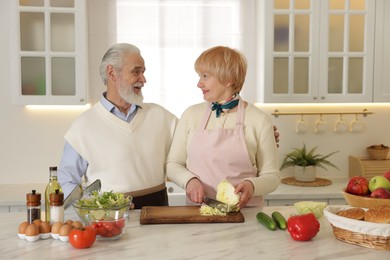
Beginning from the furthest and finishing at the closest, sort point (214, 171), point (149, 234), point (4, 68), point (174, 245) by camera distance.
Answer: point (4, 68)
point (214, 171)
point (149, 234)
point (174, 245)

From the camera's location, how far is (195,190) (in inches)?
86.7

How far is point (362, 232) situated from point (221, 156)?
84 centimetres

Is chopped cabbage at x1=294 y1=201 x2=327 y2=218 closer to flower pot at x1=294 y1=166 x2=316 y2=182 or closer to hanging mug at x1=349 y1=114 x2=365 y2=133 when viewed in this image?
flower pot at x1=294 y1=166 x2=316 y2=182

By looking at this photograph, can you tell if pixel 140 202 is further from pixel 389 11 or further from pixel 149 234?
pixel 389 11

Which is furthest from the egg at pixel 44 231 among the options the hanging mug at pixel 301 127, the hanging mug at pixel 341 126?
the hanging mug at pixel 341 126

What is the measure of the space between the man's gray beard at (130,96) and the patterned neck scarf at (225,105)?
15.5 inches

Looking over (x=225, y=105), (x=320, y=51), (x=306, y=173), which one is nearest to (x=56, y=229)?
(x=225, y=105)

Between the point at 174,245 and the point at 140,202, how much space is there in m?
0.73

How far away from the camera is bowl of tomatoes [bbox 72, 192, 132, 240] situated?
178 centimetres

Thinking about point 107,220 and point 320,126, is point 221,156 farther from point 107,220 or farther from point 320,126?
point 320,126

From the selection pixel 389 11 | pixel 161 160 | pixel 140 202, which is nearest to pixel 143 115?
pixel 161 160

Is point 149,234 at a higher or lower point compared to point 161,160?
lower

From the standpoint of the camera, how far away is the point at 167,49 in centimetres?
405

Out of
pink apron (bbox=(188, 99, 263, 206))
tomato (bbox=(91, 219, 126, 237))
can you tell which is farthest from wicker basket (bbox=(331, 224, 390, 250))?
tomato (bbox=(91, 219, 126, 237))
